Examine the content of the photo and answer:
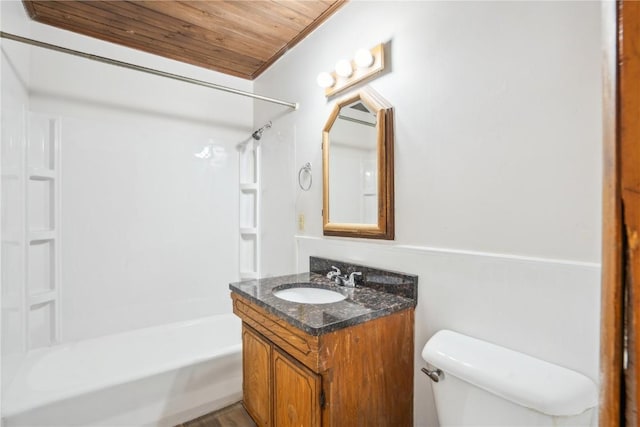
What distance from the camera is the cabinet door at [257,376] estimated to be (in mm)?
1474

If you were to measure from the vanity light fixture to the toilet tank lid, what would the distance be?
131 centimetres

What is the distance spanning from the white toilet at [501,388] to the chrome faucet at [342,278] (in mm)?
569

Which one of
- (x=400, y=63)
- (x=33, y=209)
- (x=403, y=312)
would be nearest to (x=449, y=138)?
(x=400, y=63)

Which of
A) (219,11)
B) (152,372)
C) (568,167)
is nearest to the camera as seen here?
(568,167)

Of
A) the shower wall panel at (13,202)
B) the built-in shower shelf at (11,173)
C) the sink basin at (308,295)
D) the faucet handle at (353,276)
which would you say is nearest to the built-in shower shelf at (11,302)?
the shower wall panel at (13,202)

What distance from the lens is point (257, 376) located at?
158 cm

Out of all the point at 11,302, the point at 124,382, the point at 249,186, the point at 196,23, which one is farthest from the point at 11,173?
the point at 249,186

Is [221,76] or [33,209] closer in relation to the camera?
[33,209]

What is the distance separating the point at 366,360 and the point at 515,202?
821 millimetres

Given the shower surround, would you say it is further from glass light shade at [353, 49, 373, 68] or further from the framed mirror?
glass light shade at [353, 49, 373, 68]

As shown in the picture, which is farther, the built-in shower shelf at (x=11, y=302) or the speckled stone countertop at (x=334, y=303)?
the built-in shower shelf at (x=11, y=302)

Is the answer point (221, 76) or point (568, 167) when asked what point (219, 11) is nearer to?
point (221, 76)

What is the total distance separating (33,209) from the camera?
6.52 feet

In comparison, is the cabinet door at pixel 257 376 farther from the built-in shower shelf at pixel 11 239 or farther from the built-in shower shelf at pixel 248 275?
the built-in shower shelf at pixel 11 239
